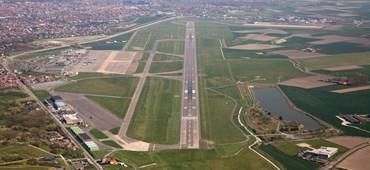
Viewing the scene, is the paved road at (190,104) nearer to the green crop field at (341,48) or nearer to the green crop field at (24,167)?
the green crop field at (24,167)

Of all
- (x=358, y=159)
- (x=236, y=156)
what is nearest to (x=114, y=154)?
(x=236, y=156)

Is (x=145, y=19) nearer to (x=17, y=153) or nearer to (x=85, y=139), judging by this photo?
(x=85, y=139)

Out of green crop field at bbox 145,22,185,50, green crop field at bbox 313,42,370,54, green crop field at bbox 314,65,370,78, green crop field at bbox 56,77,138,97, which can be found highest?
green crop field at bbox 313,42,370,54

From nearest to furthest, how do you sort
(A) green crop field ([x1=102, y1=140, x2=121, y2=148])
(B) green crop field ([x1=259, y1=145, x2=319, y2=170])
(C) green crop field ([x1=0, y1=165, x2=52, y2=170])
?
(C) green crop field ([x1=0, y1=165, x2=52, y2=170]) → (B) green crop field ([x1=259, y1=145, x2=319, y2=170]) → (A) green crop field ([x1=102, y1=140, x2=121, y2=148])

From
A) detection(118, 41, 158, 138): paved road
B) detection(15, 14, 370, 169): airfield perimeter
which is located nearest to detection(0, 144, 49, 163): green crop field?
detection(15, 14, 370, 169): airfield perimeter

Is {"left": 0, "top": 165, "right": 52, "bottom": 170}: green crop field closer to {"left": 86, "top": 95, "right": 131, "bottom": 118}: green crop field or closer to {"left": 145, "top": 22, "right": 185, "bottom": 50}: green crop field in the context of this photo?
{"left": 86, "top": 95, "right": 131, "bottom": 118}: green crop field

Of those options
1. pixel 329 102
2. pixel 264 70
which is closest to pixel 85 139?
pixel 329 102

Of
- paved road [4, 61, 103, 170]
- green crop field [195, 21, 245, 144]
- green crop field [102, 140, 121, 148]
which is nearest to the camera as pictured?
paved road [4, 61, 103, 170]

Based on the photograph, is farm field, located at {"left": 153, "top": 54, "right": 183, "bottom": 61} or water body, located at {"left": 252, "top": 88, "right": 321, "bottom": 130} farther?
farm field, located at {"left": 153, "top": 54, "right": 183, "bottom": 61}
